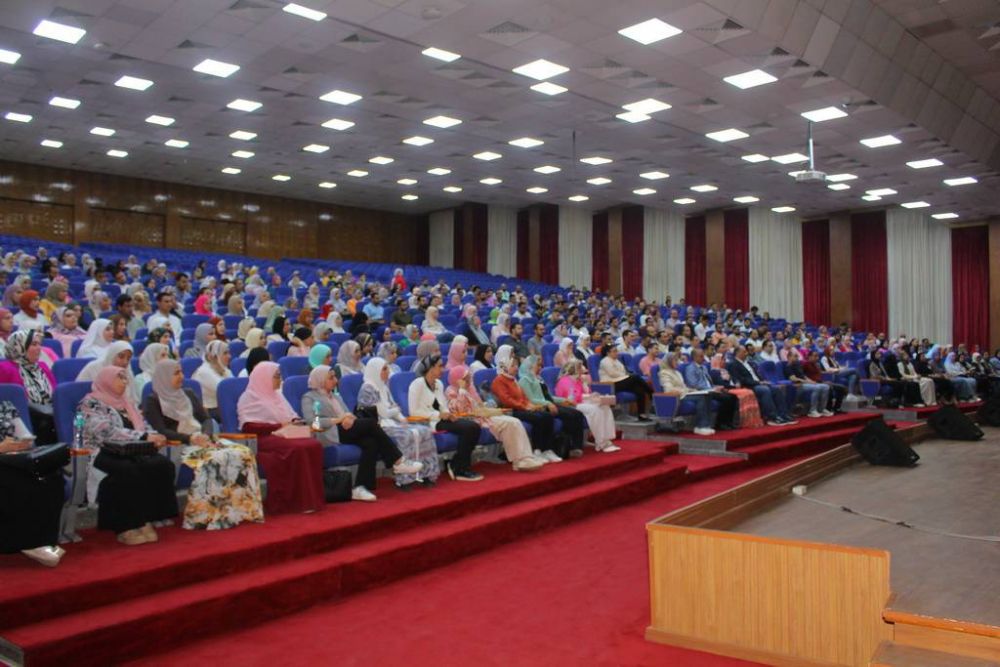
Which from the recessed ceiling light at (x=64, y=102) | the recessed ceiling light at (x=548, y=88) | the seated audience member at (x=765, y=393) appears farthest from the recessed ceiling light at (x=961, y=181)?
the recessed ceiling light at (x=64, y=102)

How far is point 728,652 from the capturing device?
2.76m

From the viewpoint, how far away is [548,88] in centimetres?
903

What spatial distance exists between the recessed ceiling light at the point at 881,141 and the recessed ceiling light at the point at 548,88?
4484 millimetres

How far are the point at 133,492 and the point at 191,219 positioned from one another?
15957 millimetres

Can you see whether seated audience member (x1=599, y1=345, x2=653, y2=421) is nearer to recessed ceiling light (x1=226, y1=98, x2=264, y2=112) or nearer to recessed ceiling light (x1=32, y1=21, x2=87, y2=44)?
recessed ceiling light (x1=226, y1=98, x2=264, y2=112)

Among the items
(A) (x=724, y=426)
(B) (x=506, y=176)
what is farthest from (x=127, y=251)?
(A) (x=724, y=426)

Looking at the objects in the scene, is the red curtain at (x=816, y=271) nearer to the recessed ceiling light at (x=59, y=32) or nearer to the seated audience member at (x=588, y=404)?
the seated audience member at (x=588, y=404)

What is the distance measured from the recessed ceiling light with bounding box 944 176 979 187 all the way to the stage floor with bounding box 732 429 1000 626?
7535 millimetres

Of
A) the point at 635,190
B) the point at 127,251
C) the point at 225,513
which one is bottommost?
the point at 225,513

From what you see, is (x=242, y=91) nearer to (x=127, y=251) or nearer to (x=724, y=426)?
(x=127, y=251)

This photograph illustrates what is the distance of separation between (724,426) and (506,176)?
8.46 meters

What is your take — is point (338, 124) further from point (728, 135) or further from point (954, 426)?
point (954, 426)

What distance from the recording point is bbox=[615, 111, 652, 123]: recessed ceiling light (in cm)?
992

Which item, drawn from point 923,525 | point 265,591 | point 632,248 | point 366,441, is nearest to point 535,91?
point 366,441
